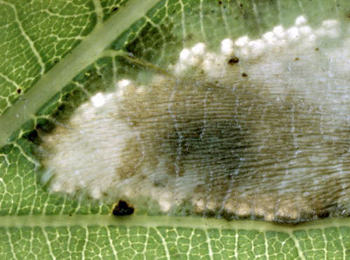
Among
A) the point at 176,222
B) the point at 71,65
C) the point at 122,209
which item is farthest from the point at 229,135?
the point at 71,65

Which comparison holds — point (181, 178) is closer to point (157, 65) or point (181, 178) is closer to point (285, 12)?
point (157, 65)

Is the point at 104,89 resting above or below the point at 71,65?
below

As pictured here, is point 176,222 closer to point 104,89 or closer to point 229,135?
point 229,135

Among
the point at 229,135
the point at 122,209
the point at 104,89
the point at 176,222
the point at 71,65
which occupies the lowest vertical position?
the point at 176,222

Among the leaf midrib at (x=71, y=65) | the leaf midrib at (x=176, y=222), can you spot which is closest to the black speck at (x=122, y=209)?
the leaf midrib at (x=176, y=222)

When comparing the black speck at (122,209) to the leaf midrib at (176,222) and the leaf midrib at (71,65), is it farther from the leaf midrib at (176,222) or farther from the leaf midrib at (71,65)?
the leaf midrib at (71,65)

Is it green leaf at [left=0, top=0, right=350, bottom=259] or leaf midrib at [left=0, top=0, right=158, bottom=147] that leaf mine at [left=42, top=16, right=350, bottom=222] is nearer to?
green leaf at [left=0, top=0, right=350, bottom=259]
